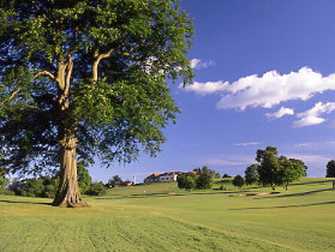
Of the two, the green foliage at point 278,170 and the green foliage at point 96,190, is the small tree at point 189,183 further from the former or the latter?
the green foliage at point 278,170

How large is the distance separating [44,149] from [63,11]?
417 inches

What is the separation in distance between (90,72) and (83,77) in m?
0.63

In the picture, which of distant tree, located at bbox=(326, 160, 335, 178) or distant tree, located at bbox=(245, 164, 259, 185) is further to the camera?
distant tree, located at bbox=(326, 160, 335, 178)

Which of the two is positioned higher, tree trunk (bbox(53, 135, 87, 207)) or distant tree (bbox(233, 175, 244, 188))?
distant tree (bbox(233, 175, 244, 188))

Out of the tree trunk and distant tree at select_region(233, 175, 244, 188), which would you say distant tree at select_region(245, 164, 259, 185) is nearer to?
distant tree at select_region(233, 175, 244, 188)

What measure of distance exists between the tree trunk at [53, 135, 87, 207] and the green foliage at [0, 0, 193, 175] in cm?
106

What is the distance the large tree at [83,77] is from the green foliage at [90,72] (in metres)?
0.06

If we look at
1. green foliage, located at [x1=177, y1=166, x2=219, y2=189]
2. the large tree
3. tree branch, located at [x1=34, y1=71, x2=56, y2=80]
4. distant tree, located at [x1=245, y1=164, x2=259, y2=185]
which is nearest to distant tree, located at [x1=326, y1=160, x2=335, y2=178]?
distant tree, located at [x1=245, y1=164, x2=259, y2=185]

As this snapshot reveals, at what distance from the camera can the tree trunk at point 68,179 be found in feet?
100

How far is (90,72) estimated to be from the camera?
34.2 metres

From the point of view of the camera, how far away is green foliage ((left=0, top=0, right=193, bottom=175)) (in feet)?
89.4

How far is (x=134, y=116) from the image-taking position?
2928 cm

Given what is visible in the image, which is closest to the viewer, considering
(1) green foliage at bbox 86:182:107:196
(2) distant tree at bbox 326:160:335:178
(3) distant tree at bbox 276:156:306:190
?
(3) distant tree at bbox 276:156:306:190

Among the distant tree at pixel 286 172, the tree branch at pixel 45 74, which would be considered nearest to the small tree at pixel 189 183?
the distant tree at pixel 286 172
